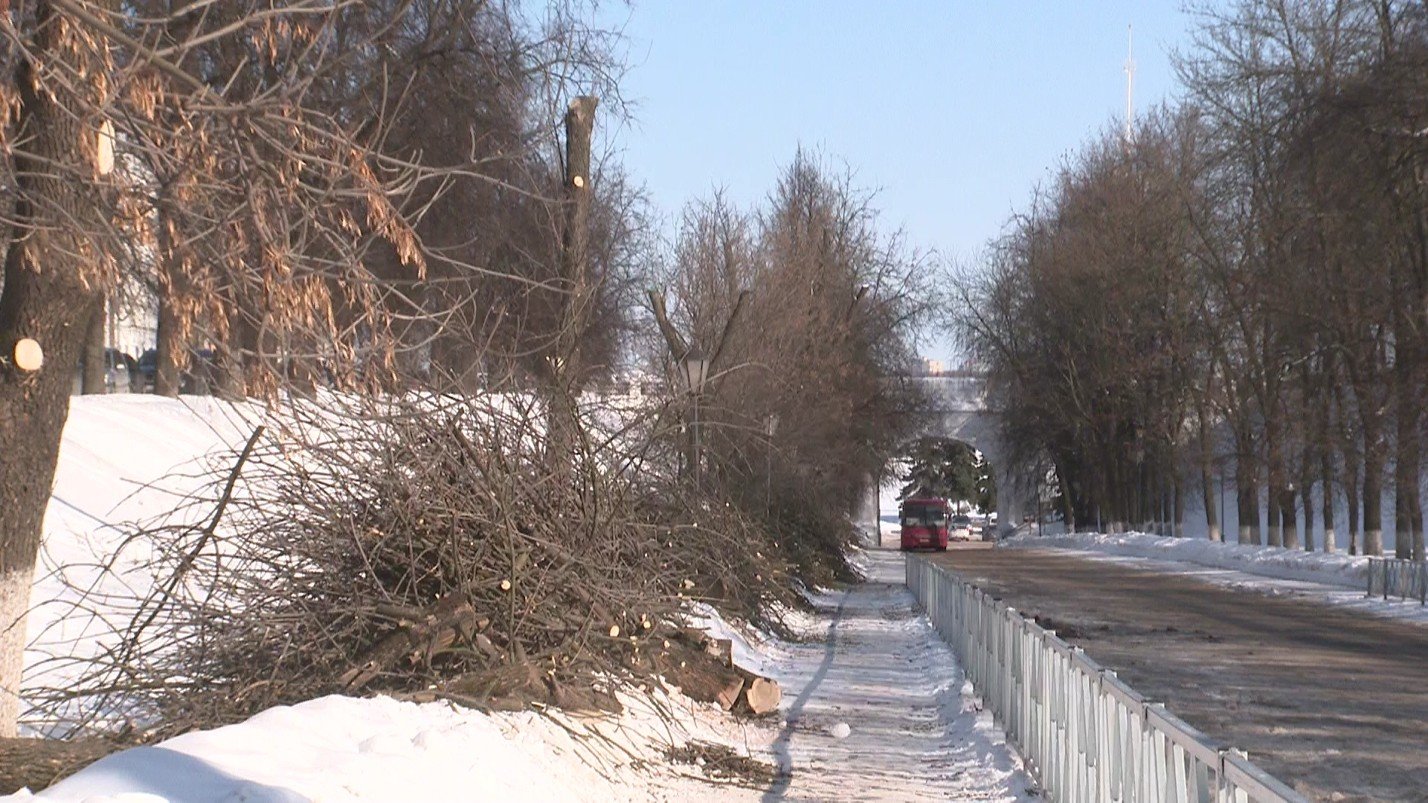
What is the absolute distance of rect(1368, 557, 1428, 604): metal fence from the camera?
2534cm

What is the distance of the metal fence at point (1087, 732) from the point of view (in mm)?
5055

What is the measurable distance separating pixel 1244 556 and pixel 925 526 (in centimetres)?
2901

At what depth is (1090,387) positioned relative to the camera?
5778 cm

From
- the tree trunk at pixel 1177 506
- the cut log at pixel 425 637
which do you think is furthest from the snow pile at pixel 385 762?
the tree trunk at pixel 1177 506

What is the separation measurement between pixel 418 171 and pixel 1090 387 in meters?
53.4

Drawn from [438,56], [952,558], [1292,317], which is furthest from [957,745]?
[952,558]

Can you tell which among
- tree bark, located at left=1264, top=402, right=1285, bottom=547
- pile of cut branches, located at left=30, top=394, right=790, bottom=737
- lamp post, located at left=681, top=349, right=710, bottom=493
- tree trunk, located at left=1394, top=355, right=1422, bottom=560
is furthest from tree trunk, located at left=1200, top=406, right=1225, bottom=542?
pile of cut branches, located at left=30, top=394, right=790, bottom=737

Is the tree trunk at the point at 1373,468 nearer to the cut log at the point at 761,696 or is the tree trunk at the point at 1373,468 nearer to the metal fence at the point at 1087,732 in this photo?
the metal fence at the point at 1087,732

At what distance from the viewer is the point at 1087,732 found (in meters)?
7.62

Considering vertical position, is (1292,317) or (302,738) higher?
(1292,317)

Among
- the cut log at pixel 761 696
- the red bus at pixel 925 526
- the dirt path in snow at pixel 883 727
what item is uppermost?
the red bus at pixel 925 526

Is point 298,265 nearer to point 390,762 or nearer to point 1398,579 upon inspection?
point 390,762

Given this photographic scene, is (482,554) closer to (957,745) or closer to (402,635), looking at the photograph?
(402,635)

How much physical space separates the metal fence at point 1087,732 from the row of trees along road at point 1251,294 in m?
17.8
